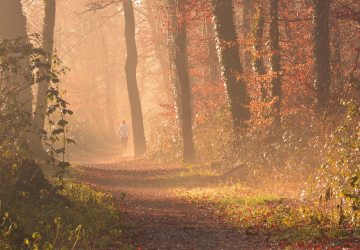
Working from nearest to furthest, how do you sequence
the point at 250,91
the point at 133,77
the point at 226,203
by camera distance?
1. the point at 226,203
2. the point at 250,91
3. the point at 133,77

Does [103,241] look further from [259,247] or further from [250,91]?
[250,91]

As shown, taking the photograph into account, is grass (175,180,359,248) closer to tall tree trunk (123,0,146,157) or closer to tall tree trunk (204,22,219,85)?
tall tree trunk (123,0,146,157)

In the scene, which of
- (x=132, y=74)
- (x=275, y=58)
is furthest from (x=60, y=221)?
(x=132, y=74)

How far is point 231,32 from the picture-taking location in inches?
568

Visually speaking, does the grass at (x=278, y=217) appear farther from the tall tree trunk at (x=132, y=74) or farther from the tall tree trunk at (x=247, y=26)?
the tall tree trunk at (x=132, y=74)

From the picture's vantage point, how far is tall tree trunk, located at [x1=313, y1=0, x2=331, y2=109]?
12070mm

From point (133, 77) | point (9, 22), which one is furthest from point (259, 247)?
point (133, 77)

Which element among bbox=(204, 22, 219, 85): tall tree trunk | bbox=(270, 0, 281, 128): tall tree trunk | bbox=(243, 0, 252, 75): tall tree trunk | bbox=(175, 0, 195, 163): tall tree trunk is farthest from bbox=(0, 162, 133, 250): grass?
bbox=(204, 22, 219, 85): tall tree trunk

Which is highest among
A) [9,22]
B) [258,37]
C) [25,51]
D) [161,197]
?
[9,22]

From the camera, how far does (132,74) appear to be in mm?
22953

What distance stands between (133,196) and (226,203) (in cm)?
321

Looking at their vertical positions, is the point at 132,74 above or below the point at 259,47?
above

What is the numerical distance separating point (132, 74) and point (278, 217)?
17411 mm

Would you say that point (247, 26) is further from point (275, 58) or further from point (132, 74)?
point (132, 74)
